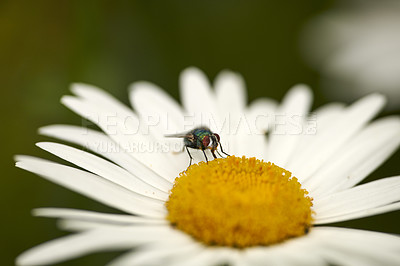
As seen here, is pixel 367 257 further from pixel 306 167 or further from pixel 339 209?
pixel 306 167

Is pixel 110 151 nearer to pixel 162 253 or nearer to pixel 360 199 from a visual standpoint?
pixel 162 253

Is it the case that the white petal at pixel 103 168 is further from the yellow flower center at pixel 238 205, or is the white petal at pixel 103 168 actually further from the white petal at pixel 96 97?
the white petal at pixel 96 97

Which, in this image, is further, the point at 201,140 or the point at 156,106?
the point at 156,106

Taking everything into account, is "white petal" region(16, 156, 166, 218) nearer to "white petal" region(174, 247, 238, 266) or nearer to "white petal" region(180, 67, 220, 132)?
"white petal" region(174, 247, 238, 266)

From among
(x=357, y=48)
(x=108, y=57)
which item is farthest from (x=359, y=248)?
(x=357, y=48)

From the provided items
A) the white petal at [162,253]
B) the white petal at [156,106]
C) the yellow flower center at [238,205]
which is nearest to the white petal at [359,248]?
the yellow flower center at [238,205]

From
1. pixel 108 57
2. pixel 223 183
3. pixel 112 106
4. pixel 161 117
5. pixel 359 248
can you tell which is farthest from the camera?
pixel 108 57

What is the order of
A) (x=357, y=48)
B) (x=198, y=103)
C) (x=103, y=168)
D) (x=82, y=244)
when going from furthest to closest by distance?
(x=357, y=48) < (x=198, y=103) < (x=103, y=168) < (x=82, y=244)
